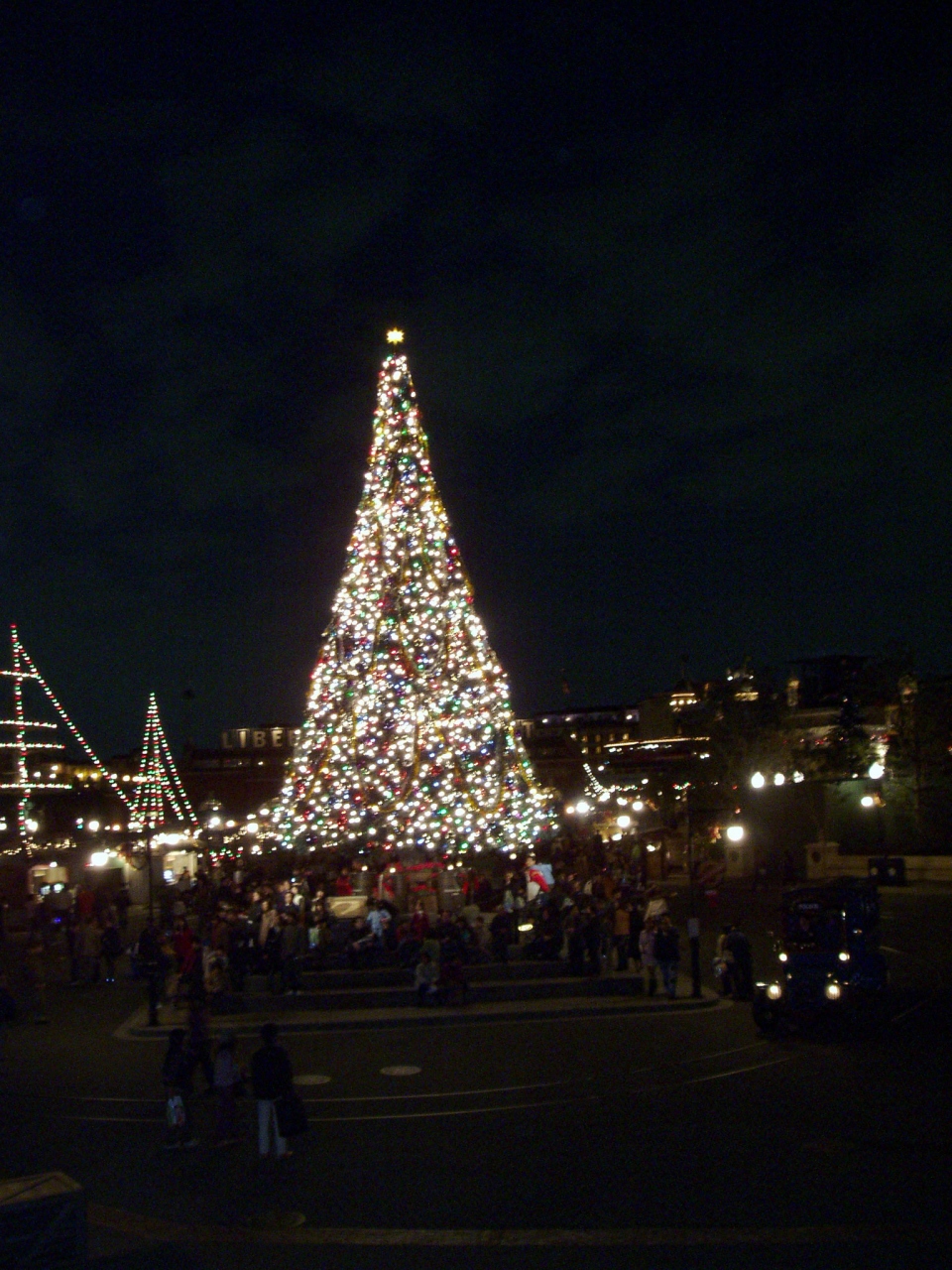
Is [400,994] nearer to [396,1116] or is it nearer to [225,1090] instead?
[396,1116]

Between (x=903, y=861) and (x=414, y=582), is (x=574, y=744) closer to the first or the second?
(x=903, y=861)

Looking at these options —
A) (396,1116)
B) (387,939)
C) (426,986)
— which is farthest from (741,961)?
(396,1116)

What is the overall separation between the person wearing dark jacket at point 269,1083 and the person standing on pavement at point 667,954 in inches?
413

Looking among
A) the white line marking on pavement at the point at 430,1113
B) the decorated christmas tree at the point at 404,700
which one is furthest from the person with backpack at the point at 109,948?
the white line marking on pavement at the point at 430,1113

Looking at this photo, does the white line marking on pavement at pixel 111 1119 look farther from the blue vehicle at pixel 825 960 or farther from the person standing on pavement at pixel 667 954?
the person standing on pavement at pixel 667 954

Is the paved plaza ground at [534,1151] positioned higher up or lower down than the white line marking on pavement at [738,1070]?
higher up

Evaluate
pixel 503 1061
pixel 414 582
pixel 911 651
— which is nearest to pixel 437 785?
pixel 414 582

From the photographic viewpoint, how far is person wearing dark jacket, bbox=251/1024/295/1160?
1206 cm

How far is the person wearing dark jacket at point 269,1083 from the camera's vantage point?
12062 mm

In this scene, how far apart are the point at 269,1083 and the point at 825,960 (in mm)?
9729

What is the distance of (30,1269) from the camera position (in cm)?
746

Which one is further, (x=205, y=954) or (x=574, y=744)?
(x=574, y=744)

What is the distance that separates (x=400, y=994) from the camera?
2220 centimetres

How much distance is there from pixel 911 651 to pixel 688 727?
16.1 meters
